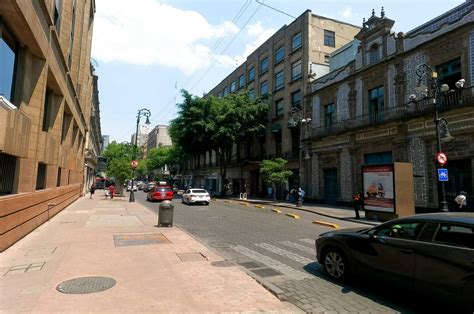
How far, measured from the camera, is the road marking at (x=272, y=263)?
672 cm

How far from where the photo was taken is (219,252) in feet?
28.9

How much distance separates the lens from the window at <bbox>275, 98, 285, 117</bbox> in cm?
3656

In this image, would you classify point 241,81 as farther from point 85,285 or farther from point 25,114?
point 85,285

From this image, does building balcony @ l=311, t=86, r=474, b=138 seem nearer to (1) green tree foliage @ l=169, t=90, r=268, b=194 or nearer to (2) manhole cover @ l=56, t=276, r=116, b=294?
(1) green tree foliage @ l=169, t=90, r=268, b=194

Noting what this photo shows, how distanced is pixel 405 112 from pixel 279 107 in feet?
57.7

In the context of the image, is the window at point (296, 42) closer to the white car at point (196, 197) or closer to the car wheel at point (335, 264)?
the white car at point (196, 197)

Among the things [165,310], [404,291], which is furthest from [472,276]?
[165,310]

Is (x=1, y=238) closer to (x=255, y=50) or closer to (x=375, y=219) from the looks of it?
(x=375, y=219)

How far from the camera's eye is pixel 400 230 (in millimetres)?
5551

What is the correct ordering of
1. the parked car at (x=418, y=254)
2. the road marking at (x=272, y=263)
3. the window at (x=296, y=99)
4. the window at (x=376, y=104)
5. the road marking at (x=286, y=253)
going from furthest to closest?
the window at (x=296, y=99) < the window at (x=376, y=104) < the road marking at (x=286, y=253) < the road marking at (x=272, y=263) < the parked car at (x=418, y=254)

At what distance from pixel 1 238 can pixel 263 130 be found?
108ft

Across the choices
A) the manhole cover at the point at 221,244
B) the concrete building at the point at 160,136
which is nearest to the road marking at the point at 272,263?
the manhole cover at the point at 221,244

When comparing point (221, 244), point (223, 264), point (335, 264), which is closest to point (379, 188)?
point (221, 244)

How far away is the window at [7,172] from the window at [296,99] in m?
27.8
